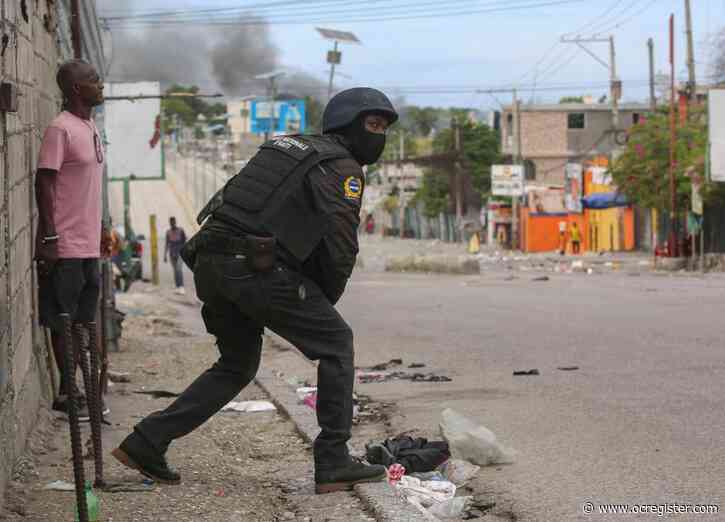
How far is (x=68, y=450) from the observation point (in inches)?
256

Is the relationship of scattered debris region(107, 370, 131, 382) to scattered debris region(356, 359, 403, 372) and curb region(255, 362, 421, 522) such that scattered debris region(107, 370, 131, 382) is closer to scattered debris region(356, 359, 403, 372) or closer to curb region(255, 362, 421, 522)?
curb region(255, 362, 421, 522)

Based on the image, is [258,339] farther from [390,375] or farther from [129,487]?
[390,375]

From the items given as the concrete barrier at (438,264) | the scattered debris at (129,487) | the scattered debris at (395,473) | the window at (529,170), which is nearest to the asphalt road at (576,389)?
the scattered debris at (395,473)

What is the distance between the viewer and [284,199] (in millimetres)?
5195

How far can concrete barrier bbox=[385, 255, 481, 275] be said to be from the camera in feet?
105

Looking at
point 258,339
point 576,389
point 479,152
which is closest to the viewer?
point 258,339

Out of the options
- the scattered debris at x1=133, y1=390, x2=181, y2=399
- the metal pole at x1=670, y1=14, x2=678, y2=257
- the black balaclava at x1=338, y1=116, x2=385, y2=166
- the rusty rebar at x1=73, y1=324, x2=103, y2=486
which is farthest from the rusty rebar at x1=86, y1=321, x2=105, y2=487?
the metal pole at x1=670, y1=14, x2=678, y2=257

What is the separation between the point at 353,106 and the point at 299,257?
67cm

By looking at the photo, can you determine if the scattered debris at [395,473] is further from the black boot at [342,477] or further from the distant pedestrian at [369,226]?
the distant pedestrian at [369,226]

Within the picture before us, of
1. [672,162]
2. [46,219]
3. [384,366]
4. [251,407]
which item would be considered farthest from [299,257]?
[672,162]

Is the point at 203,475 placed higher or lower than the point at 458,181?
lower

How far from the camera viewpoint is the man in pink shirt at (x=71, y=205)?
247 inches

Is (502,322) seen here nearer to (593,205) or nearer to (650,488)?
(650,488)

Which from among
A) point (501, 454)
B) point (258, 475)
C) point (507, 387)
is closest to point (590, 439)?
point (501, 454)
